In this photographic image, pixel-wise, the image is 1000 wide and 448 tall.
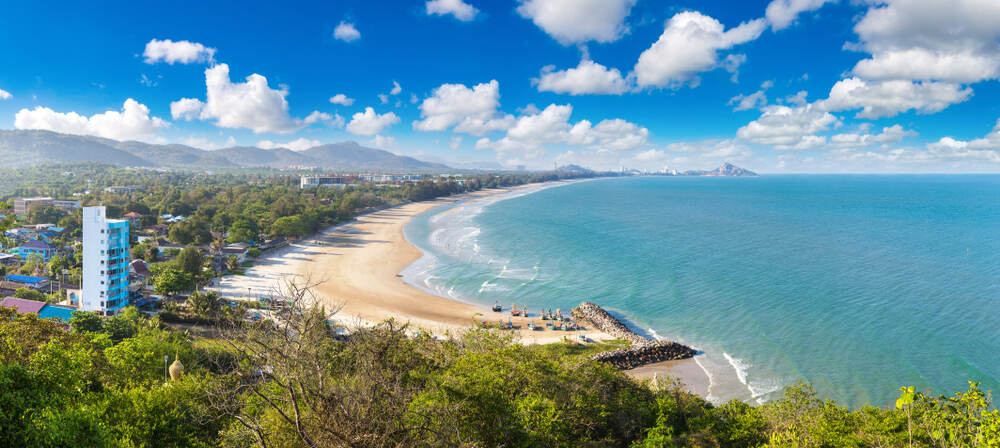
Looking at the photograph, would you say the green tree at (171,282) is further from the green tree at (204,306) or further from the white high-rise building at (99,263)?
the green tree at (204,306)

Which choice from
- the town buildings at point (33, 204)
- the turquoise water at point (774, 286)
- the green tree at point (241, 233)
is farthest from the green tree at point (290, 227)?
the town buildings at point (33, 204)

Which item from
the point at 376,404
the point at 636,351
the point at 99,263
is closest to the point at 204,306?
the point at 99,263

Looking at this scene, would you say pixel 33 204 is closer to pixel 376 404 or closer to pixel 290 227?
pixel 290 227

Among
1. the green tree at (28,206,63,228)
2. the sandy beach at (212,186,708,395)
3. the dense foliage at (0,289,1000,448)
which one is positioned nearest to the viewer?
the dense foliage at (0,289,1000,448)

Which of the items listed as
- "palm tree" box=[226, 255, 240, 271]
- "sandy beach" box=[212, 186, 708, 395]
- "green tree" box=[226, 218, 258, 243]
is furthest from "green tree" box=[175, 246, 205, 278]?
"green tree" box=[226, 218, 258, 243]

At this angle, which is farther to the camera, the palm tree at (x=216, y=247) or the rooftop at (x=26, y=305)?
the palm tree at (x=216, y=247)

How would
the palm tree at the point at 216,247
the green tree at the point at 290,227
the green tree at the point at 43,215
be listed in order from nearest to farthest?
the palm tree at the point at 216,247, the green tree at the point at 290,227, the green tree at the point at 43,215

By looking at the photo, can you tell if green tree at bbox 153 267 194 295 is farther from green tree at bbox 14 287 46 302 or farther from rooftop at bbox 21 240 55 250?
rooftop at bbox 21 240 55 250
